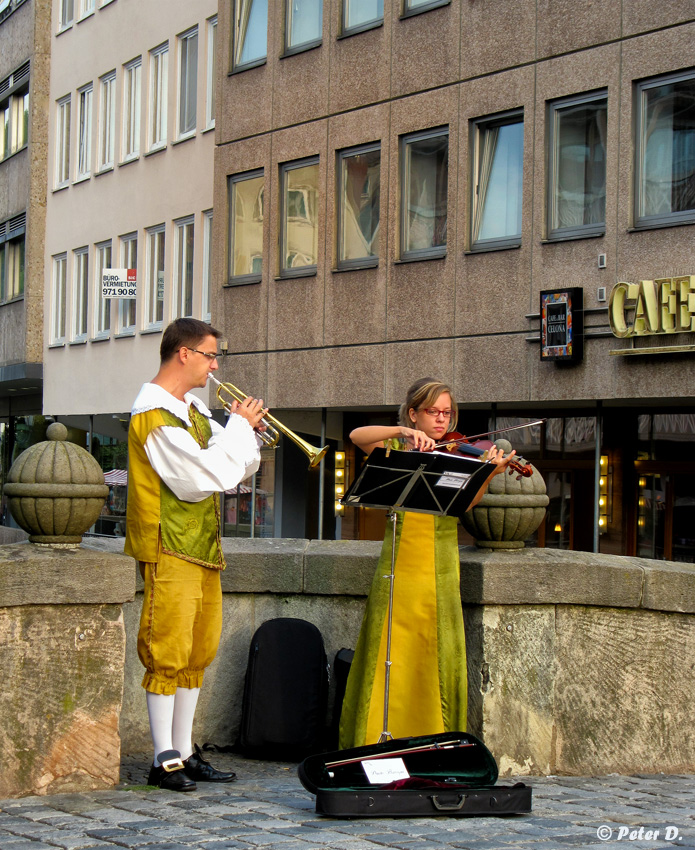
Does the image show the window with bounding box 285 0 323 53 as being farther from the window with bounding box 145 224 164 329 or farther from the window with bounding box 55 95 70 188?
the window with bounding box 55 95 70 188

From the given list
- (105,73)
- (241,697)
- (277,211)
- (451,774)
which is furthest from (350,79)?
(451,774)

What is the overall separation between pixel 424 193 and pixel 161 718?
13.1m

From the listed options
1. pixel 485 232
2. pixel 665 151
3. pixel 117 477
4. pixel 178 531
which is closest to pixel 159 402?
pixel 178 531

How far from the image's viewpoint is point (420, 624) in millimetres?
6031

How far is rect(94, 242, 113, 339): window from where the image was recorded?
27688 millimetres

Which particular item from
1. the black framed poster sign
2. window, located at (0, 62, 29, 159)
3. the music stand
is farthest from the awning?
the music stand

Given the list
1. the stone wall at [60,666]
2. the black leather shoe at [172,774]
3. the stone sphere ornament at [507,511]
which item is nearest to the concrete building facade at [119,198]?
the stone sphere ornament at [507,511]

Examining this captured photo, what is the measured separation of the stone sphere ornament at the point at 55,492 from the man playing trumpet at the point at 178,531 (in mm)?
255

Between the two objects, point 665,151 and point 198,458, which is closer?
point 198,458

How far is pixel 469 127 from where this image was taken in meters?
17.1

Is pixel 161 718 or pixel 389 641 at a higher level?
pixel 389 641

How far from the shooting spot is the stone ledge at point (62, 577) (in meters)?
5.62

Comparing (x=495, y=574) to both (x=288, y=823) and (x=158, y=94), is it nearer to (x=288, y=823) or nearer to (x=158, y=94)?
(x=288, y=823)

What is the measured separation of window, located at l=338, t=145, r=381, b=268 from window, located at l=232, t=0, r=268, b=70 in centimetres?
286
